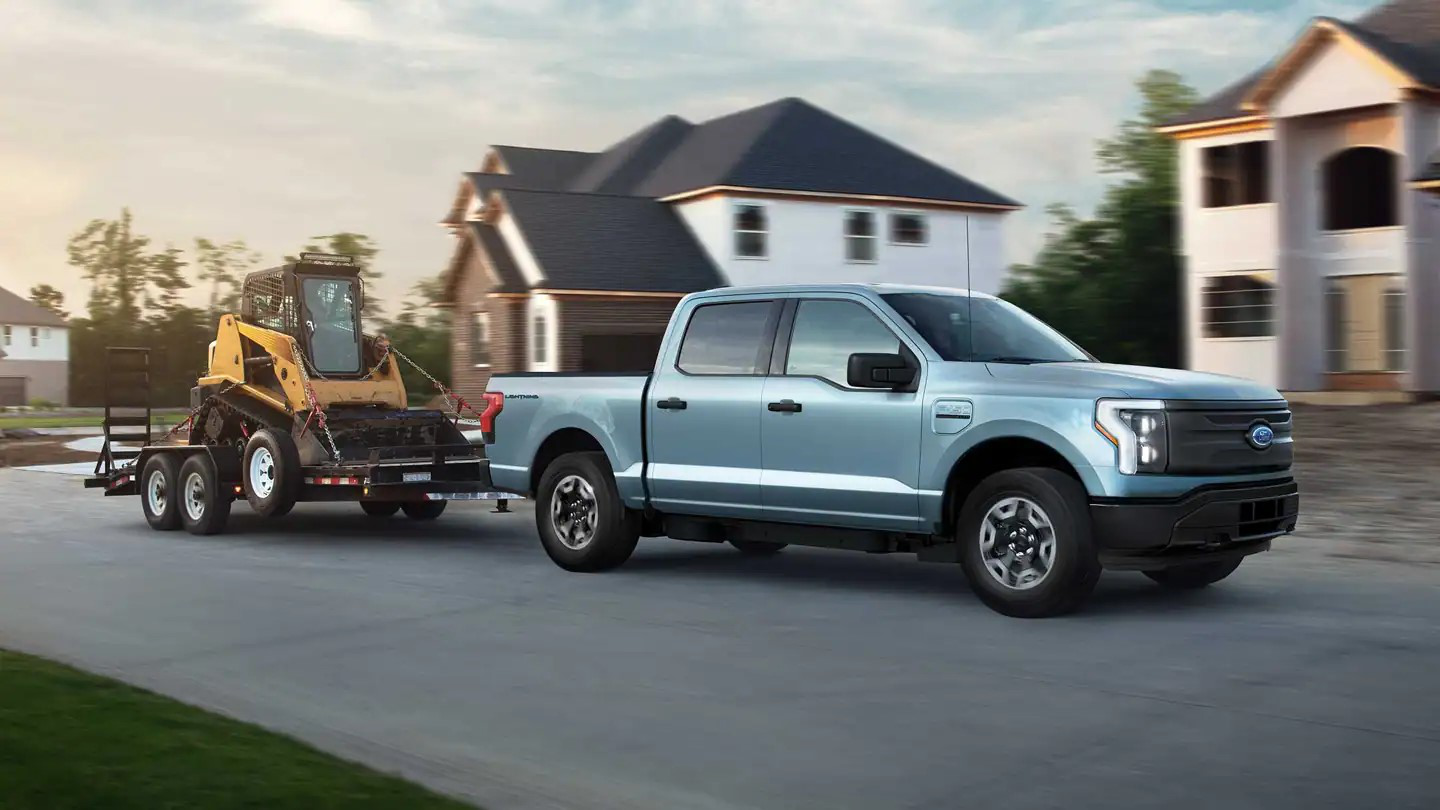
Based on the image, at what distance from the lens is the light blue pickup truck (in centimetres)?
907

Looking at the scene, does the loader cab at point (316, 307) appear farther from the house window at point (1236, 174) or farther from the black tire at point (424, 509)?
the house window at point (1236, 174)

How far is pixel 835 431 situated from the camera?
404 inches

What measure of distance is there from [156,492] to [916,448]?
32.1 ft

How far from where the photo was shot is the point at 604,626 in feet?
31.1

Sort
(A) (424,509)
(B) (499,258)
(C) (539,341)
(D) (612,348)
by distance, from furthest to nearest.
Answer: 1. (B) (499,258)
2. (D) (612,348)
3. (C) (539,341)
4. (A) (424,509)

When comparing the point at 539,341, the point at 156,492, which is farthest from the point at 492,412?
the point at 539,341

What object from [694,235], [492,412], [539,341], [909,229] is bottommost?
[492,412]

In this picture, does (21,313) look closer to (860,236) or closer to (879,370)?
(860,236)

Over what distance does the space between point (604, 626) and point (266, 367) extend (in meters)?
7.98

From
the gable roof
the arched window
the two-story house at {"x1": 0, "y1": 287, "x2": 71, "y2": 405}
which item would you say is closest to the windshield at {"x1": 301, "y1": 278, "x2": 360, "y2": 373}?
the arched window

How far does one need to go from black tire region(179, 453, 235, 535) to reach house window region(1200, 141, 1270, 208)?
22442 mm

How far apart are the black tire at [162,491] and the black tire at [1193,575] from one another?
10189mm

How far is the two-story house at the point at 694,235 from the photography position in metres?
40.0

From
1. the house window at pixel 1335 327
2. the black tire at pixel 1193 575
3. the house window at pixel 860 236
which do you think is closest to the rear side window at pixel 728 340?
the black tire at pixel 1193 575
